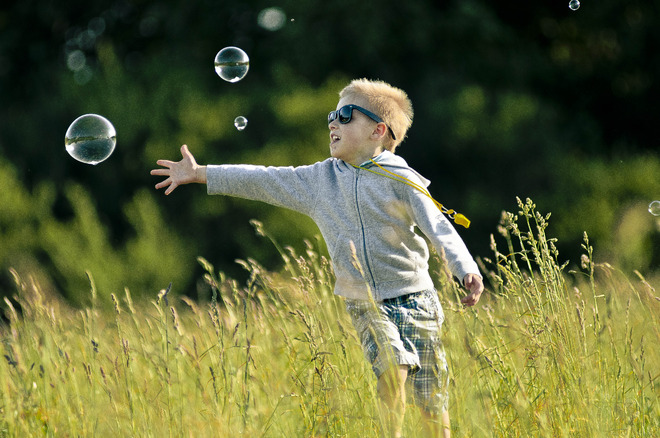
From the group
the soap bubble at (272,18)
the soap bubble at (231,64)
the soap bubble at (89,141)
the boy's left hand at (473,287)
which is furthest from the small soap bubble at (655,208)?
the soap bubble at (272,18)

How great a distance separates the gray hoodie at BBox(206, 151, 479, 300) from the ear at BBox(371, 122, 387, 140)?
0.14m

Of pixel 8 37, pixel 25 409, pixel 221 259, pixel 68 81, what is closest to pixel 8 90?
pixel 8 37

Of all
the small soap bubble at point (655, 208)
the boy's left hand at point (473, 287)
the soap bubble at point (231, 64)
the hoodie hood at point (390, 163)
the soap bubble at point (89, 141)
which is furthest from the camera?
the soap bubble at point (231, 64)

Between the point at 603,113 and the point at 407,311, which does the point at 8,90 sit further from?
the point at 407,311

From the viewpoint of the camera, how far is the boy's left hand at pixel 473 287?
2387mm

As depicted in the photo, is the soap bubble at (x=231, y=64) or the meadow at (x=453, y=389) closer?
the meadow at (x=453, y=389)

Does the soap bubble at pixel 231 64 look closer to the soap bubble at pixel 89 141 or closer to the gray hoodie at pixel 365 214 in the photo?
the soap bubble at pixel 89 141

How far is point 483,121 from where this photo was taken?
40.1 ft

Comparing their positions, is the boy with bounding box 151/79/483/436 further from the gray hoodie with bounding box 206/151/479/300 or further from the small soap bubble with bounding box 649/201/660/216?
the small soap bubble with bounding box 649/201/660/216

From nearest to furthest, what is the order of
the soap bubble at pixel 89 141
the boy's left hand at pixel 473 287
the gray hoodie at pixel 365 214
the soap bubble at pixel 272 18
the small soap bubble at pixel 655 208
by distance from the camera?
the boy's left hand at pixel 473 287, the gray hoodie at pixel 365 214, the soap bubble at pixel 89 141, the small soap bubble at pixel 655 208, the soap bubble at pixel 272 18

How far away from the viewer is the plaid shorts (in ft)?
8.38

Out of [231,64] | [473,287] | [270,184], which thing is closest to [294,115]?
[231,64]

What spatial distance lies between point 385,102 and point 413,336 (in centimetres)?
96

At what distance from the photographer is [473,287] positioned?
2438mm
